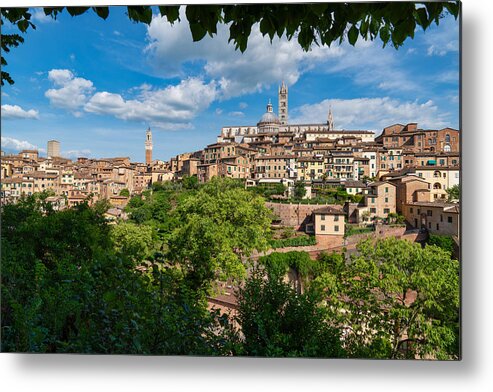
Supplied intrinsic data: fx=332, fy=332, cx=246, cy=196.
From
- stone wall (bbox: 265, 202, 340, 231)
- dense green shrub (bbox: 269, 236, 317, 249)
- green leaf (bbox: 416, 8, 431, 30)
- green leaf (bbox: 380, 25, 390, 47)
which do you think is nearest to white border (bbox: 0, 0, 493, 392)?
green leaf (bbox: 416, 8, 431, 30)

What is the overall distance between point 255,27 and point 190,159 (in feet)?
5.03

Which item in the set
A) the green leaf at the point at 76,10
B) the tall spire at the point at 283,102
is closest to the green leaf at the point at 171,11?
the green leaf at the point at 76,10

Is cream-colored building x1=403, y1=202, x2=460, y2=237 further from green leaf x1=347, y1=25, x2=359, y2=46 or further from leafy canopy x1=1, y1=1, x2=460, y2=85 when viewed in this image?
green leaf x1=347, y1=25, x2=359, y2=46

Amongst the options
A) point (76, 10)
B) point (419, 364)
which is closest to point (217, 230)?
point (419, 364)

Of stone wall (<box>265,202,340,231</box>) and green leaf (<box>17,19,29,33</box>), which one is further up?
green leaf (<box>17,19,29,33</box>)

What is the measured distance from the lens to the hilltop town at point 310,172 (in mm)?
2593

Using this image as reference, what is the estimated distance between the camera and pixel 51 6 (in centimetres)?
256

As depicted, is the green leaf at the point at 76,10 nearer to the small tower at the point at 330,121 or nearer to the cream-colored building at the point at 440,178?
the small tower at the point at 330,121

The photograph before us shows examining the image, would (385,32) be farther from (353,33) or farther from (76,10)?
(76,10)

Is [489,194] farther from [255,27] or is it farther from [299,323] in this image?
[255,27]

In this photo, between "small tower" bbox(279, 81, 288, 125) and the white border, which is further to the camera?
"small tower" bbox(279, 81, 288, 125)

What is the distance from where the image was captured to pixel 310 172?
12.9ft

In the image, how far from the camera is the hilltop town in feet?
8.51

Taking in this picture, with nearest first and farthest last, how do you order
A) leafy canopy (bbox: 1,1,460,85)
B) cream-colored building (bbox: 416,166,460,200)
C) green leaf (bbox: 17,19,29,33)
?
leafy canopy (bbox: 1,1,460,85), cream-colored building (bbox: 416,166,460,200), green leaf (bbox: 17,19,29,33)
